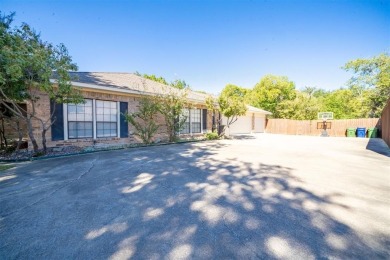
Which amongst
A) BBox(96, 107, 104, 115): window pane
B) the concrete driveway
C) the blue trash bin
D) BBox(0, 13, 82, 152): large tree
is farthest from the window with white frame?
the blue trash bin

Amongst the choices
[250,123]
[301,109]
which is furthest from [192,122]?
[301,109]

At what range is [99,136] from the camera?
9.05 meters

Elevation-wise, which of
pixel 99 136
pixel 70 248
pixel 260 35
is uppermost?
pixel 260 35

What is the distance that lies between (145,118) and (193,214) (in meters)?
7.80

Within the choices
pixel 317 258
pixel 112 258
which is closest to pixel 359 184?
pixel 317 258

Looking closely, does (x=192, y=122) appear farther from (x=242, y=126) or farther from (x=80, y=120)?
(x=242, y=126)

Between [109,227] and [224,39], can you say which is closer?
[109,227]

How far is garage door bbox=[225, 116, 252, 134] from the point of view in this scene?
785 inches

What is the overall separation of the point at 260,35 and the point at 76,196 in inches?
513

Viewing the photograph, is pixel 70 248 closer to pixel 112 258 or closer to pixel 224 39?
pixel 112 258

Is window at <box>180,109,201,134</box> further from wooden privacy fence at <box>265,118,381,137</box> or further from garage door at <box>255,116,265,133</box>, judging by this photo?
wooden privacy fence at <box>265,118,381,137</box>

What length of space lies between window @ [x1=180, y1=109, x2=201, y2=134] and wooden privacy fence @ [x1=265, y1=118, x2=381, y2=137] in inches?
524

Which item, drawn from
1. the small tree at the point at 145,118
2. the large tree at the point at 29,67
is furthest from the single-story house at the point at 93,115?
the small tree at the point at 145,118

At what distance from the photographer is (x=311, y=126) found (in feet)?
68.3
